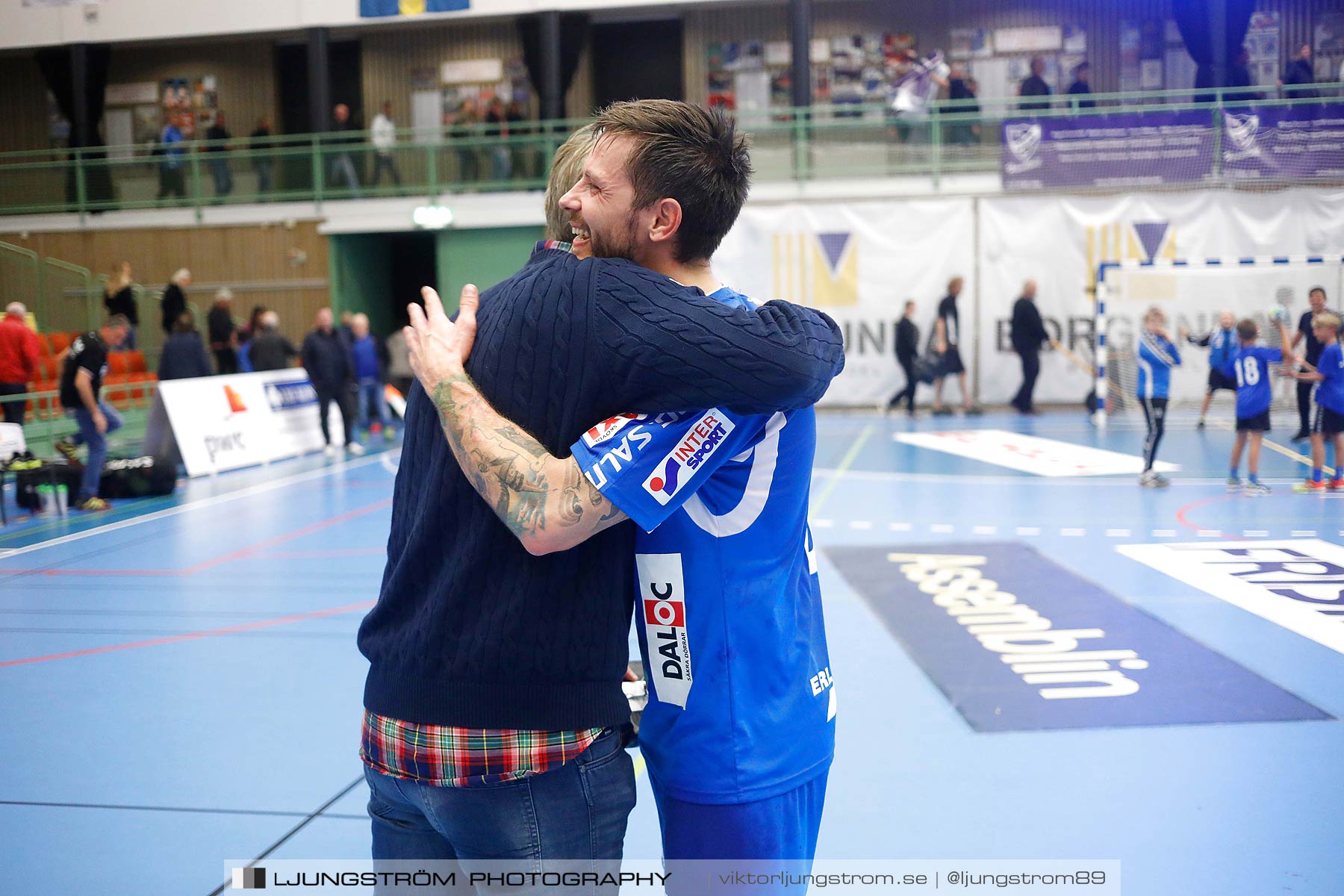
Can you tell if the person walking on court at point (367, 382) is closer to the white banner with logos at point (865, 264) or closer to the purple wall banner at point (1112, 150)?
the white banner with logos at point (865, 264)

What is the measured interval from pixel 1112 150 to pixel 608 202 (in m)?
19.5

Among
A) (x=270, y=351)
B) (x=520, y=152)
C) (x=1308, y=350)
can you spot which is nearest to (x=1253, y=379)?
(x=1308, y=350)

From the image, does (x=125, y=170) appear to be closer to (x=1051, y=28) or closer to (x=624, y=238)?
(x=1051, y=28)

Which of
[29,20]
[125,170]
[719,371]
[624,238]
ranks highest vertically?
[29,20]

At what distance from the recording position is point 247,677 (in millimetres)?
5961

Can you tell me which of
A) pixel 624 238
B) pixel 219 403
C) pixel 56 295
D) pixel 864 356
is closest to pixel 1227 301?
pixel 864 356

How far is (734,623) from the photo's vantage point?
176cm

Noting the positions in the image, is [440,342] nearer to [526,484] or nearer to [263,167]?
[526,484]

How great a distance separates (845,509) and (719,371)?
9.27 metres

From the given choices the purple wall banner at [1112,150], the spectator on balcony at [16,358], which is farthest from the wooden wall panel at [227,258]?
the purple wall banner at [1112,150]

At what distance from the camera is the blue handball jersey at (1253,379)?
10742 mm

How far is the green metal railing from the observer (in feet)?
66.0

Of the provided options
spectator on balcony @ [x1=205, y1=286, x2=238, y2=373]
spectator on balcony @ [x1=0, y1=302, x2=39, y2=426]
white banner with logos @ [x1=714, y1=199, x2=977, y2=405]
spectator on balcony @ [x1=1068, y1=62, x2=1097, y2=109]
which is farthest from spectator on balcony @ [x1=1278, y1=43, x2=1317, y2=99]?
spectator on balcony @ [x1=0, y1=302, x2=39, y2=426]

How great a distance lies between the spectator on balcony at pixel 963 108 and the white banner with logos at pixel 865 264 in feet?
4.48
